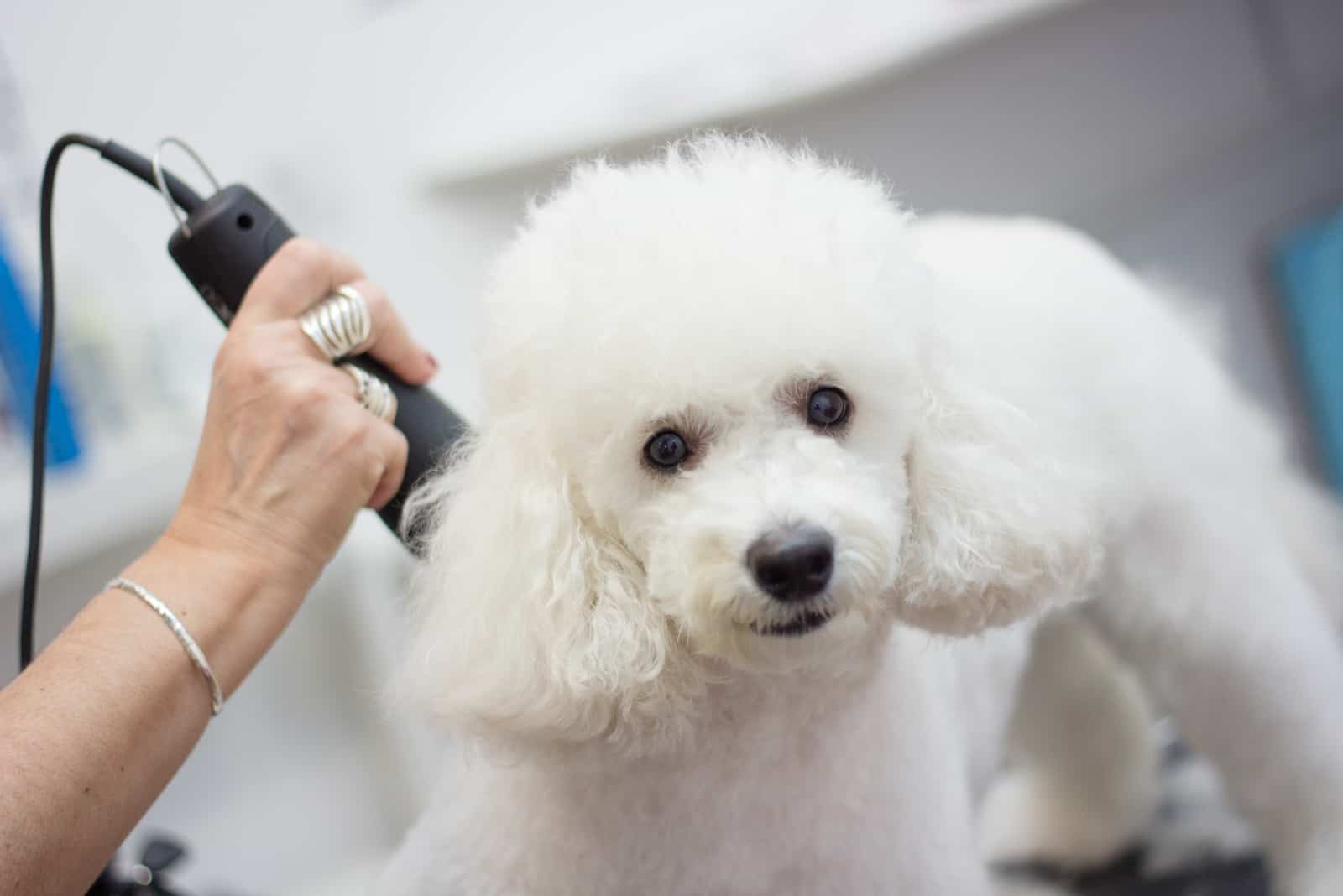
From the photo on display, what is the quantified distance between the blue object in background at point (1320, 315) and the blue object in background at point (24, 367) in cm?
164

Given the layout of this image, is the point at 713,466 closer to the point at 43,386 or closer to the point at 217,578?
the point at 217,578

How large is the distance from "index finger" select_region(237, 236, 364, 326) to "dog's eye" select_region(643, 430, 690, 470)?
0.27 m

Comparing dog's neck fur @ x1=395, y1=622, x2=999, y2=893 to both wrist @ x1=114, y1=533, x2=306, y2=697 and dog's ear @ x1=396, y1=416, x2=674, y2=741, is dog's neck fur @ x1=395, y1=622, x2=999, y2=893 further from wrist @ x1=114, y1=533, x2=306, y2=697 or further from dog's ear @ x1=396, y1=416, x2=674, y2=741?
wrist @ x1=114, y1=533, x2=306, y2=697

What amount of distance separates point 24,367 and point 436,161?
0.56m

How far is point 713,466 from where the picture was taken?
1.87ft

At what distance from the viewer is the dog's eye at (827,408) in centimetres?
58

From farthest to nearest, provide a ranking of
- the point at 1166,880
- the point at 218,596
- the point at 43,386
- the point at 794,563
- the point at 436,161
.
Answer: the point at 436,161 < the point at 1166,880 < the point at 43,386 < the point at 218,596 < the point at 794,563

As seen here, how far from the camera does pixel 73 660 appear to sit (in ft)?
1.87

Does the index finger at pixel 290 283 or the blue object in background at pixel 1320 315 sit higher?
the blue object in background at pixel 1320 315

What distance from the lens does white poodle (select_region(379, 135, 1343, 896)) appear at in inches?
21.6

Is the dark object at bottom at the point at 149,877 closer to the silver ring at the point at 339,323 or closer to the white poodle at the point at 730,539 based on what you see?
the white poodle at the point at 730,539

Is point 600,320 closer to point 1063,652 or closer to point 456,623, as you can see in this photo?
point 456,623

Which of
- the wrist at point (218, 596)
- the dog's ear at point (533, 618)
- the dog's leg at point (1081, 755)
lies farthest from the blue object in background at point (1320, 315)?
the wrist at point (218, 596)

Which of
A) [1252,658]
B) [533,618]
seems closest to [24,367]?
[533,618]
